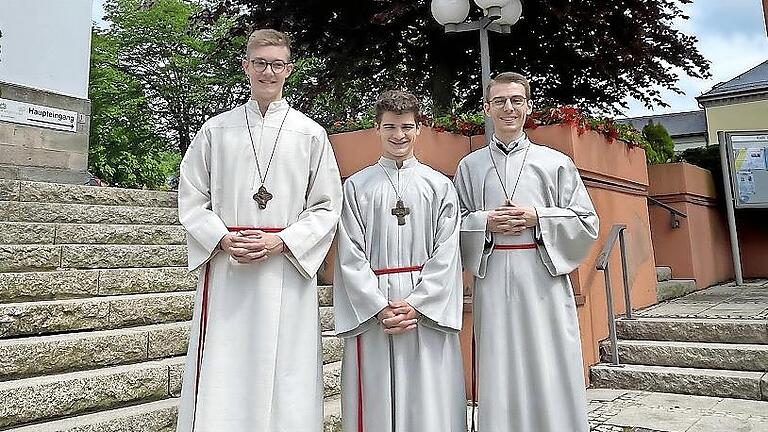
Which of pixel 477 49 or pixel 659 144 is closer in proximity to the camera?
pixel 659 144

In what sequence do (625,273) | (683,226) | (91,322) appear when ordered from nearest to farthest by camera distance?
(91,322), (625,273), (683,226)

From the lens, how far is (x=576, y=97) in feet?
32.7

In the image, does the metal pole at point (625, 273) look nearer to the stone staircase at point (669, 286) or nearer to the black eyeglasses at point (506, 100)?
the stone staircase at point (669, 286)

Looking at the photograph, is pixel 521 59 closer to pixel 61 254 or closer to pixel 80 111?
pixel 80 111

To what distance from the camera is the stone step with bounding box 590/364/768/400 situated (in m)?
4.50

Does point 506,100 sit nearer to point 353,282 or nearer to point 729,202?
point 353,282

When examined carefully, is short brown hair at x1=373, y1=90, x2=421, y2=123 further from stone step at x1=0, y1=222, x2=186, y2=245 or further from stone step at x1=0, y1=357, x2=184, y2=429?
stone step at x1=0, y1=222, x2=186, y2=245

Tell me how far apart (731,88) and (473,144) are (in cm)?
2454

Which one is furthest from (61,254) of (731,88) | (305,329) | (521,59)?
(731,88)

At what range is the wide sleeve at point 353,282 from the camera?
8.79 ft

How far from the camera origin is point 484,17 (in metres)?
5.23

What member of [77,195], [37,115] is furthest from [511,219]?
[37,115]

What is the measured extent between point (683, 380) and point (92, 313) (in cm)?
412

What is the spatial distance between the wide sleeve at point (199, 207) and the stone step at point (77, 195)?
13.0 ft
